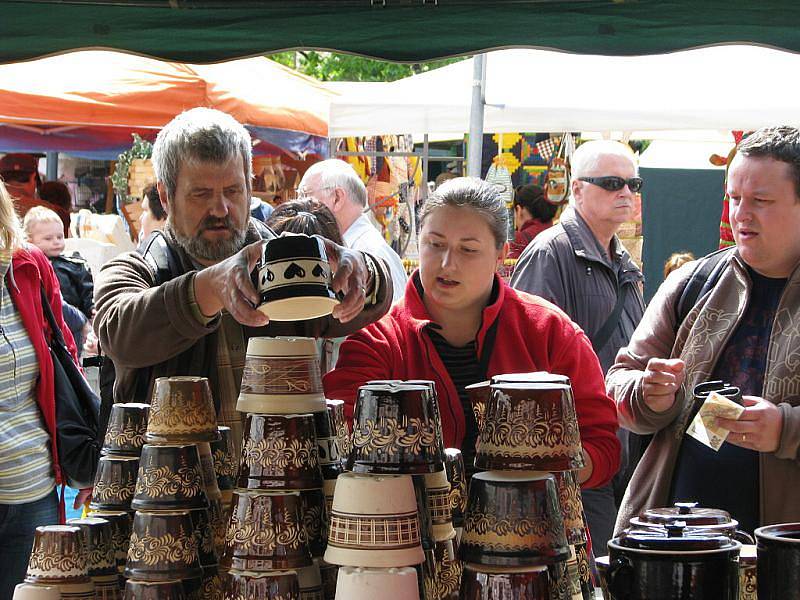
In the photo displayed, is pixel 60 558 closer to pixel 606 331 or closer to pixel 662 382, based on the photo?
pixel 662 382

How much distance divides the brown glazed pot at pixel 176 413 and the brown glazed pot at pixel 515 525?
49 centimetres

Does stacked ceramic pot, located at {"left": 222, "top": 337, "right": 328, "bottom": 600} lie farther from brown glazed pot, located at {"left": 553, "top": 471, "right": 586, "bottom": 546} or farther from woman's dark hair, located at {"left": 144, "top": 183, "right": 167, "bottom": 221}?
woman's dark hair, located at {"left": 144, "top": 183, "right": 167, "bottom": 221}

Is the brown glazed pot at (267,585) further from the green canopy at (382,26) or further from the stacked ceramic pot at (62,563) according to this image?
the green canopy at (382,26)

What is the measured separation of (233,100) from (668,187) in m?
4.14

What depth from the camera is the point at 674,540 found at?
1292 mm

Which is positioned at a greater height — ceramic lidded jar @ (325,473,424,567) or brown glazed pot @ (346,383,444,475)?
brown glazed pot @ (346,383,444,475)

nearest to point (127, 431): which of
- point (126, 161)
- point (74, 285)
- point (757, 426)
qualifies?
point (757, 426)

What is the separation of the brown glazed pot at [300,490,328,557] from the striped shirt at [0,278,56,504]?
1567 millimetres

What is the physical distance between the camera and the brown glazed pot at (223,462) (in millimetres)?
1743

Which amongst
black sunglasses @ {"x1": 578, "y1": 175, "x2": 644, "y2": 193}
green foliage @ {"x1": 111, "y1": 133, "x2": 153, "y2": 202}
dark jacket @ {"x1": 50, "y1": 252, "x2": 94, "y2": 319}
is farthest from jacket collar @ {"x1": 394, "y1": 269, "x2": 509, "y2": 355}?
→ green foliage @ {"x1": 111, "y1": 133, "x2": 153, "y2": 202}

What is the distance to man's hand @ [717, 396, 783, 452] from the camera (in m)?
2.27

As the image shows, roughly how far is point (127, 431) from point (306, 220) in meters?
1.49

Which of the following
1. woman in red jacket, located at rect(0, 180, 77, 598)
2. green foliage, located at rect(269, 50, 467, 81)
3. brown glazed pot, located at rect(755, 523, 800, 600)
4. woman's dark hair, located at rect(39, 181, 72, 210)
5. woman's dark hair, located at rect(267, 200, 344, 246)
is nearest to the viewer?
brown glazed pot, located at rect(755, 523, 800, 600)

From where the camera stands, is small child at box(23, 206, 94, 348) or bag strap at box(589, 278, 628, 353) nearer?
bag strap at box(589, 278, 628, 353)
